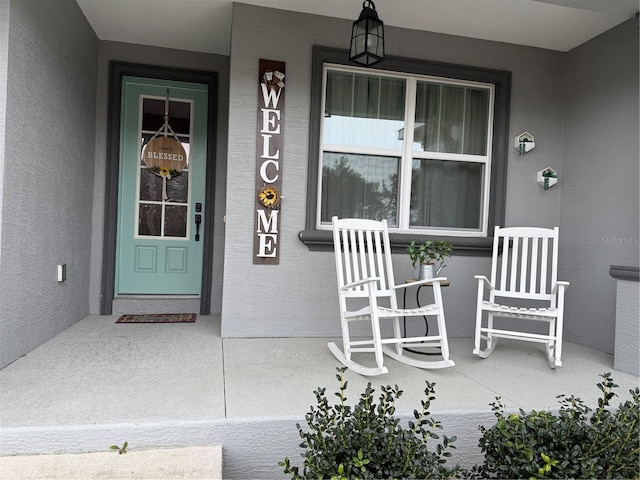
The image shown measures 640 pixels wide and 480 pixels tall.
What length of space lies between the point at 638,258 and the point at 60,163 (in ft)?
14.0

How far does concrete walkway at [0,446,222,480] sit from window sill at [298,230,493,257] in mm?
1874

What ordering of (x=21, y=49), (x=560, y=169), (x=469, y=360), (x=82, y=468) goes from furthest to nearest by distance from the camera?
(x=560, y=169)
(x=469, y=360)
(x=21, y=49)
(x=82, y=468)

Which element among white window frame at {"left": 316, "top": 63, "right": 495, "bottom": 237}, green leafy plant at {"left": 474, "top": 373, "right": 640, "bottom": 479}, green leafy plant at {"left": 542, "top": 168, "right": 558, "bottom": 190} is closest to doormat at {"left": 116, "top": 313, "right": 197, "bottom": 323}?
white window frame at {"left": 316, "top": 63, "right": 495, "bottom": 237}

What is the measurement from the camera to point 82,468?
148 cm

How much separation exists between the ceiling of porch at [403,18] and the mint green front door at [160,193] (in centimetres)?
50

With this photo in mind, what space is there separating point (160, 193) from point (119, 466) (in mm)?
2869

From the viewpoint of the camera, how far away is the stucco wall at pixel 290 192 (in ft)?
10.4

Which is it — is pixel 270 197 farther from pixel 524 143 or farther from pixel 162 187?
pixel 524 143

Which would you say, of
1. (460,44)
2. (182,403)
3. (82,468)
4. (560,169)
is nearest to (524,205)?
(560,169)

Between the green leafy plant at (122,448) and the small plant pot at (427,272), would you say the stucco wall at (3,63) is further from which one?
the small plant pot at (427,272)

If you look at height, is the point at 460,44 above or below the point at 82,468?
above

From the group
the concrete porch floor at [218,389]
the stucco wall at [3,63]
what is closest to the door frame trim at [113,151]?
the concrete porch floor at [218,389]

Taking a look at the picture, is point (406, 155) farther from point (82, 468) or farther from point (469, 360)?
point (82, 468)

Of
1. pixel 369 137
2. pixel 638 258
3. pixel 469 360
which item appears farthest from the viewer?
pixel 369 137
